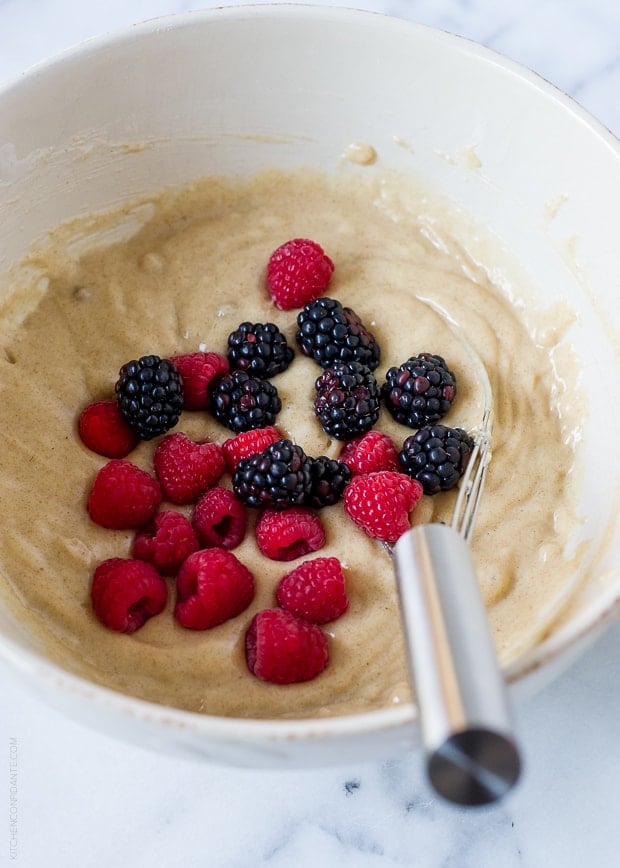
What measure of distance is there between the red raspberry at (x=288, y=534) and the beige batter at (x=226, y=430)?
22 millimetres

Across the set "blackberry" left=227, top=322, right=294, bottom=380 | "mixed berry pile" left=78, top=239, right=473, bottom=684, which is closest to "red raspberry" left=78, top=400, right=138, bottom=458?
"mixed berry pile" left=78, top=239, right=473, bottom=684

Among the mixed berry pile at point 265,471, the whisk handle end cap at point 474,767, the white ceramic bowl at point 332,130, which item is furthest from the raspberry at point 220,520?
the whisk handle end cap at point 474,767

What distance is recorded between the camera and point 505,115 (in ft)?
5.91

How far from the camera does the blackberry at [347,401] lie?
1.72 metres

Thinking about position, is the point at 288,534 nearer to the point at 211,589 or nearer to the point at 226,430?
the point at 211,589

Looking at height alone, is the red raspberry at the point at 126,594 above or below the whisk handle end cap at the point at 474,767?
below

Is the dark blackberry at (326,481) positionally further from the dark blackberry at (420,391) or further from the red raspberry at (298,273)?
the red raspberry at (298,273)

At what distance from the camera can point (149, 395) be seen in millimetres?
1686

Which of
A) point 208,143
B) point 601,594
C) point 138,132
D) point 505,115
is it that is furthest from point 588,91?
point 601,594

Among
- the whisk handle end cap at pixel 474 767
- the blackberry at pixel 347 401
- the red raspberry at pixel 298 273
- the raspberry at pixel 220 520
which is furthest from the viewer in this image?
the red raspberry at pixel 298 273

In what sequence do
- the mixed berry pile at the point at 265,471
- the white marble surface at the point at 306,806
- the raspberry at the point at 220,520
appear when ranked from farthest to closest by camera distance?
the raspberry at the point at 220,520 → the mixed berry pile at the point at 265,471 → the white marble surface at the point at 306,806

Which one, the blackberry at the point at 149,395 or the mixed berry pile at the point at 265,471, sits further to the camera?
the blackberry at the point at 149,395

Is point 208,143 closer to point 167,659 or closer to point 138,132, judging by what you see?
point 138,132

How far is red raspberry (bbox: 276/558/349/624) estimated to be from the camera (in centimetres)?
150
